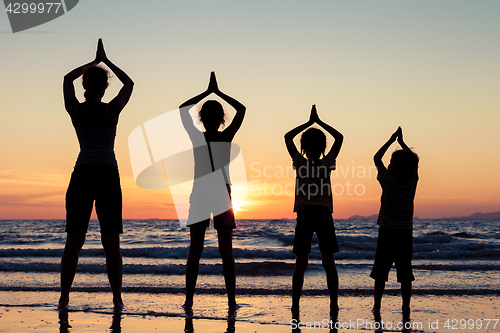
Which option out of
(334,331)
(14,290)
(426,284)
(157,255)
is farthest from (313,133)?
(157,255)

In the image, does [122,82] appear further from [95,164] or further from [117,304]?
[117,304]

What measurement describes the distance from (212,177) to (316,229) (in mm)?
1042

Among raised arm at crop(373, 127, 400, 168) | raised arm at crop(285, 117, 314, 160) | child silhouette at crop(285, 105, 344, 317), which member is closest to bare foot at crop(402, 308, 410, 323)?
child silhouette at crop(285, 105, 344, 317)

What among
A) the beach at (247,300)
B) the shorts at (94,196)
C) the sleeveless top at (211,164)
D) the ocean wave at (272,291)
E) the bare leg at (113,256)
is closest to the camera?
the shorts at (94,196)

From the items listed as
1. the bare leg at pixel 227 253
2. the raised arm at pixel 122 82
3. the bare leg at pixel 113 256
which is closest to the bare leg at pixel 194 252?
the bare leg at pixel 227 253

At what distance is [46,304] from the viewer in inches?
166

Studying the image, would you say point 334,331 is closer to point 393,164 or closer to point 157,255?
point 393,164

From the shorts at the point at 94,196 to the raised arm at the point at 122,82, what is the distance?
50 cm

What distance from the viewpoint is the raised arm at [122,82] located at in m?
3.31

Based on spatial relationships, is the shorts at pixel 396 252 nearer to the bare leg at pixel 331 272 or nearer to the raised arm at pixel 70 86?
the bare leg at pixel 331 272

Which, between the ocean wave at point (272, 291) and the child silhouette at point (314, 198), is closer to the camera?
the child silhouette at point (314, 198)

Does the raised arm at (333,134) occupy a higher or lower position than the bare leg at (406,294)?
higher

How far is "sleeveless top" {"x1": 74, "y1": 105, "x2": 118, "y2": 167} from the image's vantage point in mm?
3256

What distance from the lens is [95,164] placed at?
323 centimetres
